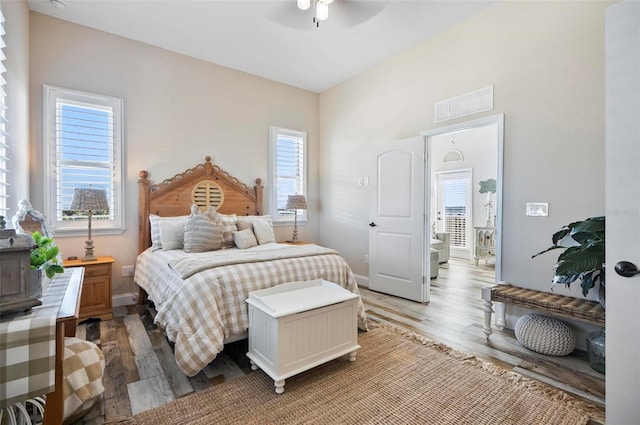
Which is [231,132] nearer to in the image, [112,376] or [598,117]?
[112,376]

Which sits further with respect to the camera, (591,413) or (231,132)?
(231,132)

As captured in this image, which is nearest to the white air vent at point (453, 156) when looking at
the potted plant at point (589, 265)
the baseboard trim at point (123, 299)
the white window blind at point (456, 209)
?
the white window blind at point (456, 209)

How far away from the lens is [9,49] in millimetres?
2166

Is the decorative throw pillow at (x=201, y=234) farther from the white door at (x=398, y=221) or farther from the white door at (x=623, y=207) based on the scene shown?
the white door at (x=623, y=207)

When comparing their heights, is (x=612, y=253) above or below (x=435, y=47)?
below

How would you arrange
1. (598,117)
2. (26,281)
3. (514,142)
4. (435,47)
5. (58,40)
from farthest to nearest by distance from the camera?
(435,47), (58,40), (514,142), (598,117), (26,281)

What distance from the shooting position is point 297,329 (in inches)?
74.9

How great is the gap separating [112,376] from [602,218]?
3599mm

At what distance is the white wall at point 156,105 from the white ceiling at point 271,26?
7.0 inches

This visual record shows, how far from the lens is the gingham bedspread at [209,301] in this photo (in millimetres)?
1950

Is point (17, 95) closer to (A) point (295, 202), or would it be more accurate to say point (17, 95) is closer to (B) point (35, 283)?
(B) point (35, 283)

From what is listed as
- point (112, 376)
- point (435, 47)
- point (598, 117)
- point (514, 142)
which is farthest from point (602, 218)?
point (112, 376)

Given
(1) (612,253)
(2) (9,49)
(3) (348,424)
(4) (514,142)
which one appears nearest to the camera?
(1) (612,253)

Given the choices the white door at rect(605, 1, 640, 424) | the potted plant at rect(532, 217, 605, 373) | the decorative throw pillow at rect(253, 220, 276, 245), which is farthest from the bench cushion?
the decorative throw pillow at rect(253, 220, 276, 245)
